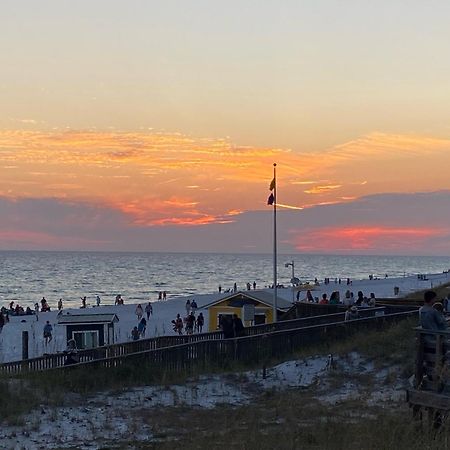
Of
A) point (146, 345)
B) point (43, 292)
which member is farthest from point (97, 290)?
point (146, 345)

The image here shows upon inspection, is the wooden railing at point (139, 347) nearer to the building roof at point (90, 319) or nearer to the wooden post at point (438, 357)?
the wooden post at point (438, 357)

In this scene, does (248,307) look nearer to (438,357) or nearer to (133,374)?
(133,374)

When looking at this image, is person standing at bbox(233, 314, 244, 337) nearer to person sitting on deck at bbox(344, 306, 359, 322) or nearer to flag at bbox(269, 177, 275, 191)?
person sitting on deck at bbox(344, 306, 359, 322)

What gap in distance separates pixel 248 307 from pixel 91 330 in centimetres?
720

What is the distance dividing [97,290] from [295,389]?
98860 mm

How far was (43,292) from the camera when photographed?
4269 inches

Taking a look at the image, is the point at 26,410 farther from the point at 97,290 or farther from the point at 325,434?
the point at 97,290

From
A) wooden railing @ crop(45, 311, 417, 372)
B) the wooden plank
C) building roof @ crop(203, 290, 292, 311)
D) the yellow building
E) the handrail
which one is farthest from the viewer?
building roof @ crop(203, 290, 292, 311)

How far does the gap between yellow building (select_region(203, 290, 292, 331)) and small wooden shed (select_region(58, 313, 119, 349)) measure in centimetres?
569

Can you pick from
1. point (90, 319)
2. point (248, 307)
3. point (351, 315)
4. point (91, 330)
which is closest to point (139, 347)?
point (351, 315)

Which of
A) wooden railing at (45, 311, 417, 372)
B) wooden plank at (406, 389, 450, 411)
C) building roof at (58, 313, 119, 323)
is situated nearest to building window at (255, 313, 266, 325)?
building roof at (58, 313, 119, 323)

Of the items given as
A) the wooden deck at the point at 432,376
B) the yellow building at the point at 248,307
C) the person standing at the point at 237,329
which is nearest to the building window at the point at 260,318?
the yellow building at the point at 248,307

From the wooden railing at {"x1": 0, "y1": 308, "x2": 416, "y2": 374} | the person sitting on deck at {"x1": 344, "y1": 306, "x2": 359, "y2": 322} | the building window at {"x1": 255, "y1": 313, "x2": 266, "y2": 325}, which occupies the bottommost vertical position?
the building window at {"x1": 255, "y1": 313, "x2": 266, "y2": 325}

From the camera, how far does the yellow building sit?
3562 centimetres
